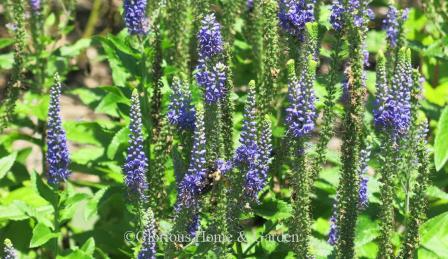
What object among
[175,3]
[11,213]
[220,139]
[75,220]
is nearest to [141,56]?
[175,3]

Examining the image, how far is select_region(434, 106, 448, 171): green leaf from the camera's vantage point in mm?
5062

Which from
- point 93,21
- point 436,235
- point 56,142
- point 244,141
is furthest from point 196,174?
point 93,21

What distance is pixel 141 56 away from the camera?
5316mm

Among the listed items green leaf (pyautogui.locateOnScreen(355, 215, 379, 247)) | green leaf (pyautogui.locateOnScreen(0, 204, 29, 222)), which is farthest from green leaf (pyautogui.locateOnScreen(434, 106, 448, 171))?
green leaf (pyautogui.locateOnScreen(0, 204, 29, 222))

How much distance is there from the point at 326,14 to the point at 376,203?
4.56 ft

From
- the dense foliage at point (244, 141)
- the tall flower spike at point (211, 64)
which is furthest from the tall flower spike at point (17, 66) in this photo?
the tall flower spike at point (211, 64)

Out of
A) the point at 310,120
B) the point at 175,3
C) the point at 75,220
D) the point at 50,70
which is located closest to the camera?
the point at 310,120

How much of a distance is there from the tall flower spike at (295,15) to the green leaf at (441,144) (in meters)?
1.17

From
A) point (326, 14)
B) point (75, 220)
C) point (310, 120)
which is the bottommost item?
point (75, 220)

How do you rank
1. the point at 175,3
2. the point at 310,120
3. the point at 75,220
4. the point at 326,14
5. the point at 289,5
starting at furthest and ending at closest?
1. the point at 75,220
2. the point at 326,14
3. the point at 175,3
4. the point at 289,5
5. the point at 310,120

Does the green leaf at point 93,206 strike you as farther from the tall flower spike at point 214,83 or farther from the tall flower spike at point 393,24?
the tall flower spike at point 393,24

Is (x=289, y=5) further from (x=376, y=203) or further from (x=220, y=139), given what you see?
(x=376, y=203)

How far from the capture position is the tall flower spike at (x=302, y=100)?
12.5 feet

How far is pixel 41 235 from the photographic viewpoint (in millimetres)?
4898
